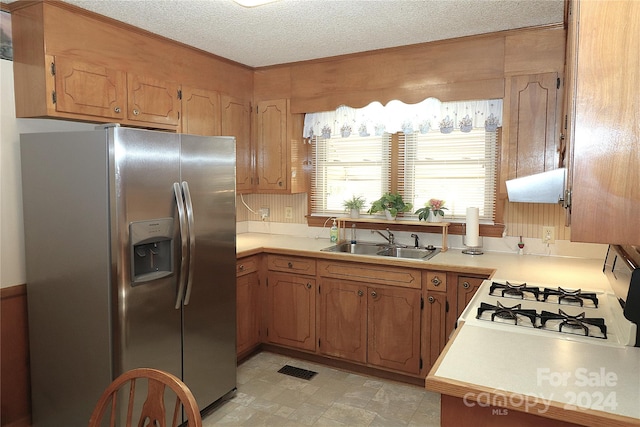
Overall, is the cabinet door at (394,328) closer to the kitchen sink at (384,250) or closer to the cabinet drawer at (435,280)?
the cabinet drawer at (435,280)

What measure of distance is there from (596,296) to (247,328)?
7.84 ft

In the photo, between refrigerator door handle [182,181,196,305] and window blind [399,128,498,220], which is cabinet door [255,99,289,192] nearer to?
window blind [399,128,498,220]

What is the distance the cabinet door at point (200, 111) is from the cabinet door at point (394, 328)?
178 centimetres

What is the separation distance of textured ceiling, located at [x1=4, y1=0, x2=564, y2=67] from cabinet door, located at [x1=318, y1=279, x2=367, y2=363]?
1.77 meters

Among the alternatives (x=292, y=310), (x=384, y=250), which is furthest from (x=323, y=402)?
(x=384, y=250)

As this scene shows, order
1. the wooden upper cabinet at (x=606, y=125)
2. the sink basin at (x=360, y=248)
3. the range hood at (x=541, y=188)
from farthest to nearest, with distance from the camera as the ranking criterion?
1. the sink basin at (x=360, y=248)
2. the range hood at (x=541, y=188)
3. the wooden upper cabinet at (x=606, y=125)

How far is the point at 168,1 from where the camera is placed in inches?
97.1

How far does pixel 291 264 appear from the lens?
3.47m

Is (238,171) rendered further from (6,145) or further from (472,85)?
(472,85)

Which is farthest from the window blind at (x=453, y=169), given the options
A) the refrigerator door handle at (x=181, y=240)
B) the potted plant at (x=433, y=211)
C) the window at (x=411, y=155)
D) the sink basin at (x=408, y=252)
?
the refrigerator door handle at (x=181, y=240)

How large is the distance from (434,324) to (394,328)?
29 cm

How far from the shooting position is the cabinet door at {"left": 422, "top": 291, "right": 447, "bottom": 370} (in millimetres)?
2930

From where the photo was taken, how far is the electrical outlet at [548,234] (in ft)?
10.2

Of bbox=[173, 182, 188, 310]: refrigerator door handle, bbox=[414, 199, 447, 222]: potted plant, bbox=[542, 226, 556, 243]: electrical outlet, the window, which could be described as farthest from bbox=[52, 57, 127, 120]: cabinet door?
bbox=[542, 226, 556, 243]: electrical outlet
